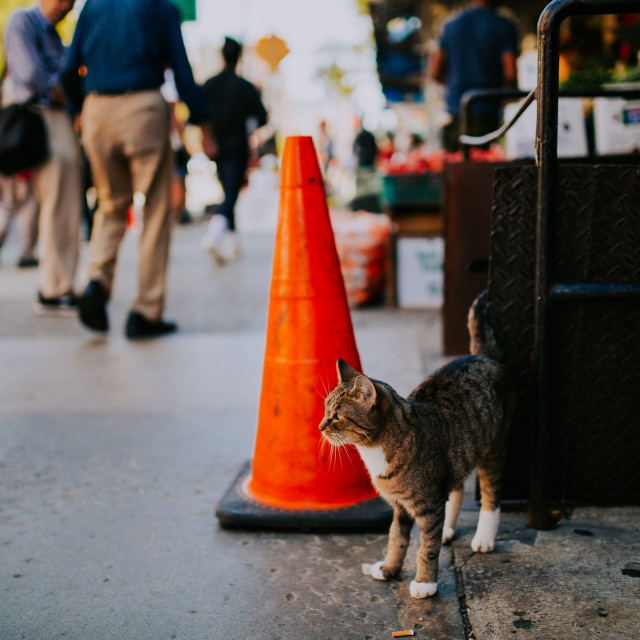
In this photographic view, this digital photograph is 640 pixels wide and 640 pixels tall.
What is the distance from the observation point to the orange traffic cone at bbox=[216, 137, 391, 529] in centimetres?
279

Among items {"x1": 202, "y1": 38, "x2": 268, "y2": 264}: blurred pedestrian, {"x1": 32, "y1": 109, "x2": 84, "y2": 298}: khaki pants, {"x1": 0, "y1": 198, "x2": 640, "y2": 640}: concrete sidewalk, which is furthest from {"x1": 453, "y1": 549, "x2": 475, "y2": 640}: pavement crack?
{"x1": 202, "y1": 38, "x2": 268, "y2": 264}: blurred pedestrian

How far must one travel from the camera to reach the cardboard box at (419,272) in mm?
6410

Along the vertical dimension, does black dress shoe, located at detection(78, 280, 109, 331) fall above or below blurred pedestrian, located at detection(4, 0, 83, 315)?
below

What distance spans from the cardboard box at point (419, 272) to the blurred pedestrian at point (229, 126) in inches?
133

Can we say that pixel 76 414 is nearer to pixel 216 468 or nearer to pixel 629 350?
pixel 216 468

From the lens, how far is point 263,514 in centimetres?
275

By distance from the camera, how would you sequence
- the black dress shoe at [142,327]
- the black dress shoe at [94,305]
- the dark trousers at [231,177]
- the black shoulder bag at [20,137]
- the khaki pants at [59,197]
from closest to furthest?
the black dress shoe at [94,305], the black dress shoe at [142,327], the black shoulder bag at [20,137], the khaki pants at [59,197], the dark trousers at [231,177]

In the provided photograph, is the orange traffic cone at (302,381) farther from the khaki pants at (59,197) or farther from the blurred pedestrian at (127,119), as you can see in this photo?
the khaki pants at (59,197)

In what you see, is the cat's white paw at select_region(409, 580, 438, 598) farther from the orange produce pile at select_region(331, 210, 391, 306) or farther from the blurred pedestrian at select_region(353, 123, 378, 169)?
the blurred pedestrian at select_region(353, 123, 378, 169)

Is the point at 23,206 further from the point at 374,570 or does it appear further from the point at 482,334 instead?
the point at 374,570

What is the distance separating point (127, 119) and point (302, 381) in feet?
10.6

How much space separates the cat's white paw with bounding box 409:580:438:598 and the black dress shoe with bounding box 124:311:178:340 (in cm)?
400

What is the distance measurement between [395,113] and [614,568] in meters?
47.5

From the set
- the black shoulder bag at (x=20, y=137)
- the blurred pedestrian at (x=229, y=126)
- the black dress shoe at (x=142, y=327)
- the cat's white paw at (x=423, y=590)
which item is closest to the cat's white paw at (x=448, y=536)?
the cat's white paw at (x=423, y=590)
